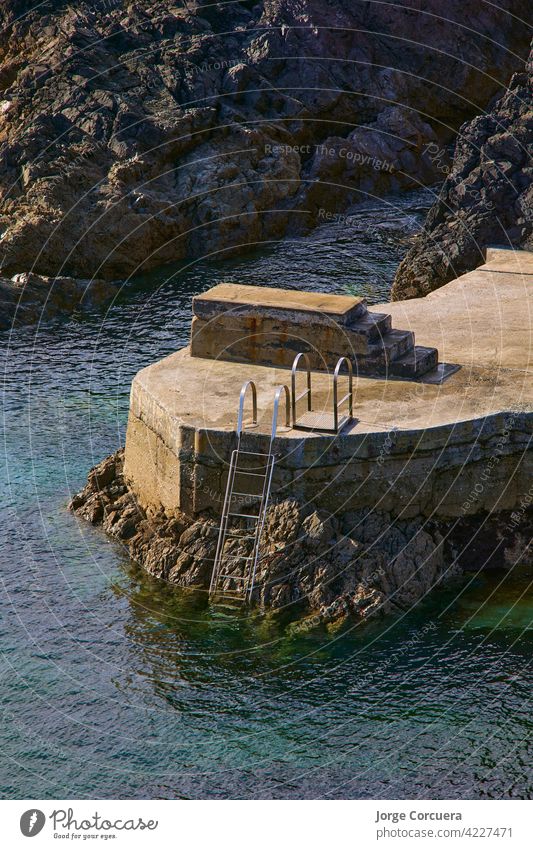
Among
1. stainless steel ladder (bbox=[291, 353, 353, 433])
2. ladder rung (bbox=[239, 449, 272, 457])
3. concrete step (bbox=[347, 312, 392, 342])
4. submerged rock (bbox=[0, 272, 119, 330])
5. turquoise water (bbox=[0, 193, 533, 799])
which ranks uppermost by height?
concrete step (bbox=[347, 312, 392, 342])

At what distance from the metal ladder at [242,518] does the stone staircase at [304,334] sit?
3.49 m

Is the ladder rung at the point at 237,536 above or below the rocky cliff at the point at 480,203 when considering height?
below

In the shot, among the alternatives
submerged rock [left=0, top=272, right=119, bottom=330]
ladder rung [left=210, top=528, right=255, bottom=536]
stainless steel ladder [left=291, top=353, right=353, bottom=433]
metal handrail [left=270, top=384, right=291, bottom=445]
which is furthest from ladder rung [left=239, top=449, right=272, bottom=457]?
submerged rock [left=0, top=272, right=119, bottom=330]

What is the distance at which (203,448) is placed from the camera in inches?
1369

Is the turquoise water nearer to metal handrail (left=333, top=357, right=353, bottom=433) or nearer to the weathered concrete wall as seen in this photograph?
the weathered concrete wall

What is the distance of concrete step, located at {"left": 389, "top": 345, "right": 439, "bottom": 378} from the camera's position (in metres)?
37.6

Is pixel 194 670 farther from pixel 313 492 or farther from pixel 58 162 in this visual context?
pixel 58 162

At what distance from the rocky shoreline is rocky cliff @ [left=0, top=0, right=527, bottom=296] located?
77.2 ft

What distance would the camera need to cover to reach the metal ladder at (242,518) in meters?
34.3

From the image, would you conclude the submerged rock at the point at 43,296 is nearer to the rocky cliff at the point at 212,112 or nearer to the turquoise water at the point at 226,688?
the rocky cliff at the point at 212,112

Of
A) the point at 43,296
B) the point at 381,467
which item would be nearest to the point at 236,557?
the point at 381,467

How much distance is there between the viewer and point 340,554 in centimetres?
3422
